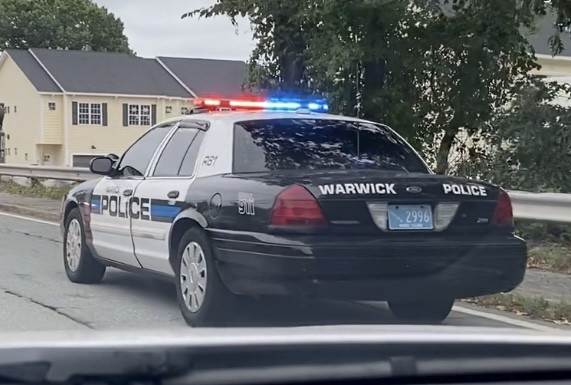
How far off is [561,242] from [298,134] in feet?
16.7

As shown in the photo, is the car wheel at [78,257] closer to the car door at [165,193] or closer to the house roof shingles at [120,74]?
the car door at [165,193]

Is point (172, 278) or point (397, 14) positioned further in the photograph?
point (397, 14)

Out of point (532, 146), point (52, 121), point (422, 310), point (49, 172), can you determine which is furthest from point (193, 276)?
point (52, 121)

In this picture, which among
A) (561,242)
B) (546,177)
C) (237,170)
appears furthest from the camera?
(546,177)

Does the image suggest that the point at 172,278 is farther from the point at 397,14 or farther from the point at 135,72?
the point at 135,72

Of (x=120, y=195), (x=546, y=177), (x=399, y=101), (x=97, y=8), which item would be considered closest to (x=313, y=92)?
(x=399, y=101)

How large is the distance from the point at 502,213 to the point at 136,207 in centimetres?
277

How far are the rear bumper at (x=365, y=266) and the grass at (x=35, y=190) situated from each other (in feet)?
44.8

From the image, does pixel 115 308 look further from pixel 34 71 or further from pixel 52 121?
pixel 34 71

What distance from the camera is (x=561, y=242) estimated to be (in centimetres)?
1110

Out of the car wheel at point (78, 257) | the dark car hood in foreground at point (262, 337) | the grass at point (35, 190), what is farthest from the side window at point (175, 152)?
the grass at point (35, 190)

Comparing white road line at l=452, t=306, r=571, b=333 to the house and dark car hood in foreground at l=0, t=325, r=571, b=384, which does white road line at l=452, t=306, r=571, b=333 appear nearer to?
dark car hood in foreground at l=0, t=325, r=571, b=384

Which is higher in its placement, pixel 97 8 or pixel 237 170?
pixel 97 8

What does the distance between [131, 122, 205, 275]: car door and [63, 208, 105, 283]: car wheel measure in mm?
1226
